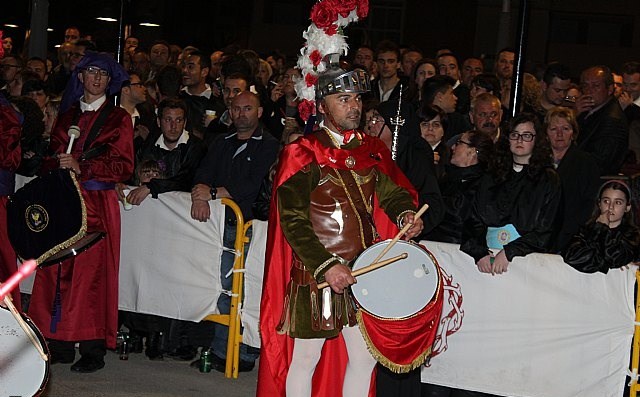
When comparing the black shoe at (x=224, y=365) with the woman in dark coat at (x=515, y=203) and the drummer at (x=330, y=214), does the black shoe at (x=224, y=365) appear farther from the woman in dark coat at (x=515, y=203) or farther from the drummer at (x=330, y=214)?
the drummer at (x=330, y=214)

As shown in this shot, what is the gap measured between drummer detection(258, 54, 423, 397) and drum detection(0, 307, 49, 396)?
167 cm

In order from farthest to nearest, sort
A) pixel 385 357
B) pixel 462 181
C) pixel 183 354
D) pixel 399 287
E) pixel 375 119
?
pixel 183 354 → pixel 462 181 → pixel 375 119 → pixel 385 357 → pixel 399 287

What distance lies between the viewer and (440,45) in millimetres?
23984

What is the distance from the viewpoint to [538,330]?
649cm

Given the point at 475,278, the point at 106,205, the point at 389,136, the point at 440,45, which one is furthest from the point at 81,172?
the point at 440,45

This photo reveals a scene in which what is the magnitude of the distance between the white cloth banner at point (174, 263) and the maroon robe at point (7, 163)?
0.82 m

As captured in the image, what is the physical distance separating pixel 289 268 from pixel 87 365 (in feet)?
8.20

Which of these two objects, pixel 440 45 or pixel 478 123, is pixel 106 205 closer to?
pixel 478 123

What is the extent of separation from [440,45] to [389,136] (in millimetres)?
17854

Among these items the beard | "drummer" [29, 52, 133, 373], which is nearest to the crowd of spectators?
the beard

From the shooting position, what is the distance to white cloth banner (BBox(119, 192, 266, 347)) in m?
7.60

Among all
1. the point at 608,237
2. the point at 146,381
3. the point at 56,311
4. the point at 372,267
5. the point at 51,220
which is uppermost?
the point at 608,237

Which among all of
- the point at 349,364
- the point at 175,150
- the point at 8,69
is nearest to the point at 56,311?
the point at 175,150

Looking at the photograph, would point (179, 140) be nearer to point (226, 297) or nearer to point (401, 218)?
point (226, 297)
